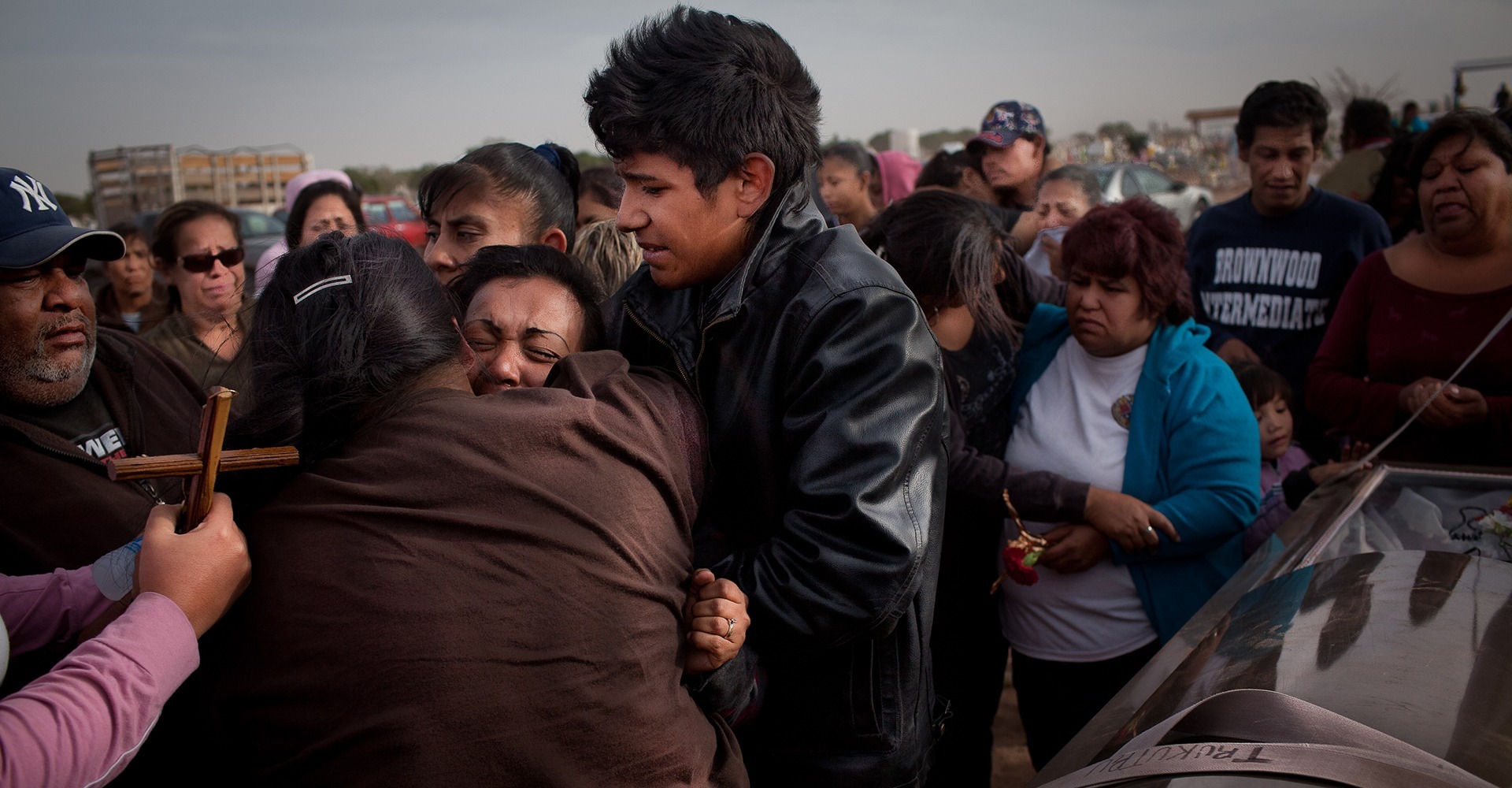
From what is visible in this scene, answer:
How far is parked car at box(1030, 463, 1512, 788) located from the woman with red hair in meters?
0.22

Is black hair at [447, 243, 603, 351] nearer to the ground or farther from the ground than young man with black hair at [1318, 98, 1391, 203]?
nearer to the ground

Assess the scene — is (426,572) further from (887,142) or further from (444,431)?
(887,142)

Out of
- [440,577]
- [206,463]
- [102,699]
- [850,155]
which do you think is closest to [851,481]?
[440,577]

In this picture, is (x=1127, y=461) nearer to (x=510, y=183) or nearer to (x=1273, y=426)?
(x=1273, y=426)

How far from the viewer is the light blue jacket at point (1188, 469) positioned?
2.35 m

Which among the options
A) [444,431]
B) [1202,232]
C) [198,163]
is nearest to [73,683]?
[444,431]

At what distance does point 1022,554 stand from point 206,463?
6.06 ft

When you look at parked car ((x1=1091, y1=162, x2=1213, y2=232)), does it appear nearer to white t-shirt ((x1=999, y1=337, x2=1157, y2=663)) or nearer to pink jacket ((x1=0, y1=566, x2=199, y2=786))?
white t-shirt ((x1=999, y1=337, x2=1157, y2=663))

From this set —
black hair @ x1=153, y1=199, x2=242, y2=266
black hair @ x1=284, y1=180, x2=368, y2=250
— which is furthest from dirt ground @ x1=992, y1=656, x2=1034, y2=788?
black hair @ x1=153, y1=199, x2=242, y2=266

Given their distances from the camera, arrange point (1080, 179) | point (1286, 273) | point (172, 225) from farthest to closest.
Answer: point (1080, 179) < point (172, 225) < point (1286, 273)

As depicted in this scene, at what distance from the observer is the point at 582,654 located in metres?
1.17

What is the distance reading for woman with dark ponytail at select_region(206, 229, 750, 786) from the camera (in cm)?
111

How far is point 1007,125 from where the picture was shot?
187 inches

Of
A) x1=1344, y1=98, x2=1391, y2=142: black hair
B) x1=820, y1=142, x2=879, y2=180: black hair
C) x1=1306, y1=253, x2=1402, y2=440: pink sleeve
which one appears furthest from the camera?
x1=1344, y1=98, x2=1391, y2=142: black hair
